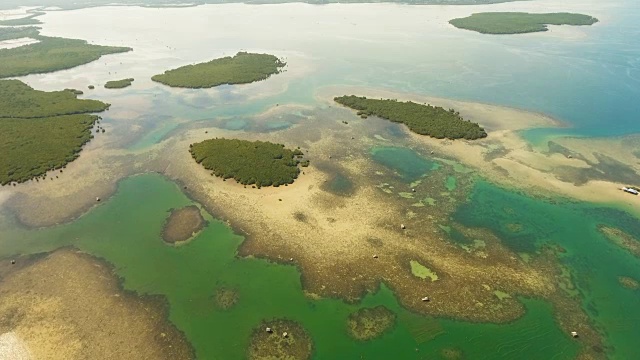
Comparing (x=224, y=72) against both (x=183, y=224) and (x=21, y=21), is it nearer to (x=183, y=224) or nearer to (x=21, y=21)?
(x=183, y=224)

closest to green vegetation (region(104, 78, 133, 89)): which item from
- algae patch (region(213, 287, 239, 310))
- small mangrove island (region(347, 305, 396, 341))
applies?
algae patch (region(213, 287, 239, 310))

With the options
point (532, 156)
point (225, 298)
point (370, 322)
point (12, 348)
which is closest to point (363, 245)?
point (370, 322)

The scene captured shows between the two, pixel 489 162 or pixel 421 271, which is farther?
pixel 489 162

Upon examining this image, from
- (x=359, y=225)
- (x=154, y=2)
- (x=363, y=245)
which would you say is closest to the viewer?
(x=363, y=245)

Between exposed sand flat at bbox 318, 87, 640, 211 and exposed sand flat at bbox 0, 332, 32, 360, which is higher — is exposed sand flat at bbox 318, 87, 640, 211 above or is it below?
above

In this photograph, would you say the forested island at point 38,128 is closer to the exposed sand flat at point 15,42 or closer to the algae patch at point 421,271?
the exposed sand flat at point 15,42

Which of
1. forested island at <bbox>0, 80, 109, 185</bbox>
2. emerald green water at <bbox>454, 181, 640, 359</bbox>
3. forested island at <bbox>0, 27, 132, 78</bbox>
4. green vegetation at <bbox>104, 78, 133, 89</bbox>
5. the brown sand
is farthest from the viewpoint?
forested island at <bbox>0, 27, 132, 78</bbox>

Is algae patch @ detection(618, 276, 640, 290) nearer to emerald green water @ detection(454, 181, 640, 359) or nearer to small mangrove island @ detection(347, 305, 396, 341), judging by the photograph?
emerald green water @ detection(454, 181, 640, 359)

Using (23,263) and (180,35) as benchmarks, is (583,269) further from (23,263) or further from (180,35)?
(180,35)
